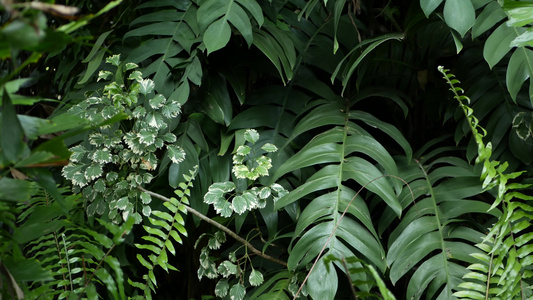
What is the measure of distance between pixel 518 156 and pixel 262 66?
0.75 metres

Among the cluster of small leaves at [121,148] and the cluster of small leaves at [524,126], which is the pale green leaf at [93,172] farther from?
the cluster of small leaves at [524,126]

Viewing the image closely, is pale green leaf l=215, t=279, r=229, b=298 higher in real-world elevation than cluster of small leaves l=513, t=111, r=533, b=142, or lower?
lower

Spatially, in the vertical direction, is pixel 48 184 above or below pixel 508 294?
below

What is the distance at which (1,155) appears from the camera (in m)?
0.48

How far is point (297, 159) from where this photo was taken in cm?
126

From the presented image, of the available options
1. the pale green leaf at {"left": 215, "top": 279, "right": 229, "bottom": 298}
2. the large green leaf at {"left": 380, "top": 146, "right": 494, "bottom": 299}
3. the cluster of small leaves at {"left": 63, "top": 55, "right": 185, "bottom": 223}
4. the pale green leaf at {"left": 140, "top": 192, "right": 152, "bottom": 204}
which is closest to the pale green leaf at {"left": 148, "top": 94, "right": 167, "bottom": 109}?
the cluster of small leaves at {"left": 63, "top": 55, "right": 185, "bottom": 223}

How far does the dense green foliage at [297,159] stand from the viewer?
108cm

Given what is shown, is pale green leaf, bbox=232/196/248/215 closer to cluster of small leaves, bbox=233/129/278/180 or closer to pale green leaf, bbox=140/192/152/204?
cluster of small leaves, bbox=233/129/278/180

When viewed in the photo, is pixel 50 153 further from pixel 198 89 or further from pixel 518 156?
pixel 518 156

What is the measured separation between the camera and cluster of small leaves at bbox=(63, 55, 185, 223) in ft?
4.15

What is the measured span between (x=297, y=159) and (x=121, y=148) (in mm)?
458

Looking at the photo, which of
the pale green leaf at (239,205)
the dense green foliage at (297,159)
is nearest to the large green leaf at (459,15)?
the dense green foliage at (297,159)

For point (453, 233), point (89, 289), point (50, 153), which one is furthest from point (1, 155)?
point (453, 233)

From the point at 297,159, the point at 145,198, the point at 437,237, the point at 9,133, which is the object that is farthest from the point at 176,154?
the point at 9,133
